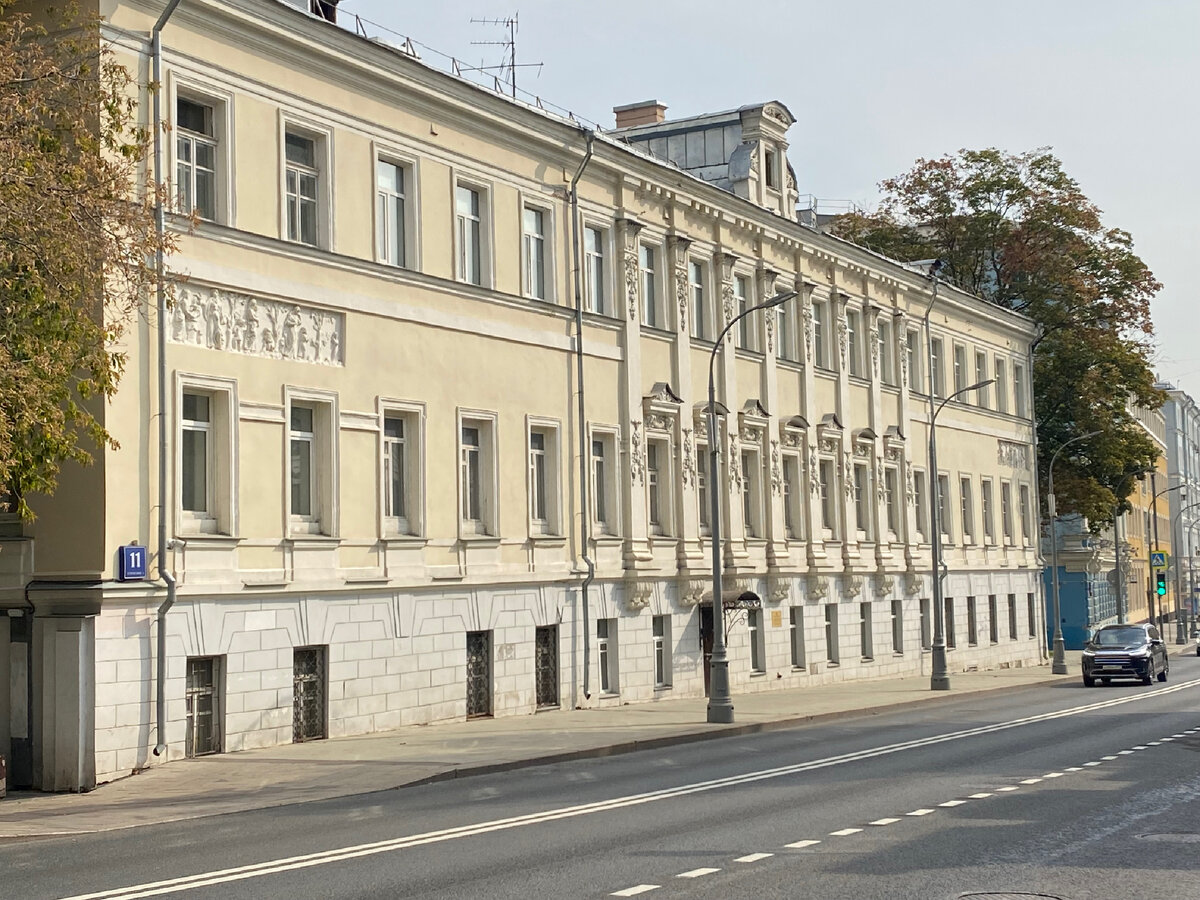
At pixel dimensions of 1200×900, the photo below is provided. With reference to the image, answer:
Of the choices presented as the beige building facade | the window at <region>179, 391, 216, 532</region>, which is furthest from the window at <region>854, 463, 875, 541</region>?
the window at <region>179, 391, 216, 532</region>

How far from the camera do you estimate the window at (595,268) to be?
32.5m

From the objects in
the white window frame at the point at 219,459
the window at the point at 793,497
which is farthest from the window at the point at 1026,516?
the white window frame at the point at 219,459

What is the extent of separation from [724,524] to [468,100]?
1302 cm

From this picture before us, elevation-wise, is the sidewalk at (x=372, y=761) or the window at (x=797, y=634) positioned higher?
the window at (x=797, y=634)

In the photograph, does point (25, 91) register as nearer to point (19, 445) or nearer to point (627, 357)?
point (19, 445)

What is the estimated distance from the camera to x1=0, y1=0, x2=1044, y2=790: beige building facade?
69.7 ft

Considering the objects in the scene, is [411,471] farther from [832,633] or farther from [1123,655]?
[1123,655]

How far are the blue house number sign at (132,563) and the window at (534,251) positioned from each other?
450 inches

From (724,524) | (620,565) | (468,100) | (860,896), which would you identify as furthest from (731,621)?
(860,896)

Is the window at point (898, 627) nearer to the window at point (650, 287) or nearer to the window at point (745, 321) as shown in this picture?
the window at point (745, 321)

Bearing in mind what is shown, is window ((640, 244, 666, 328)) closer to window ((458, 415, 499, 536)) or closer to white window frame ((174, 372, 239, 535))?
window ((458, 415, 499, 536))

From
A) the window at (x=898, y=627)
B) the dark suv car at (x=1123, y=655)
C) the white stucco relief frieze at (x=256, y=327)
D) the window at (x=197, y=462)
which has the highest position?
the white stucco relief frieze at (x=256, y=327)

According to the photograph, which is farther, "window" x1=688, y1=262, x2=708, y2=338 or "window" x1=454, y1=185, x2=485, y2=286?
"window" x1=688, y1=262, x2=708, y2=338

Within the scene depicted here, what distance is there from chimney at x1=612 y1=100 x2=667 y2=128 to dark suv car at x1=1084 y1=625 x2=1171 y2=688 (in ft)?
65.9
